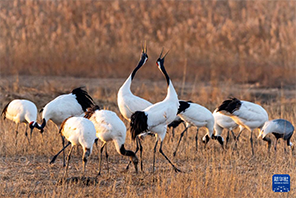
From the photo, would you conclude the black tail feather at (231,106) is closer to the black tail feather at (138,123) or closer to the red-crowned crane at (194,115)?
the red-crowned crane at (194,115)

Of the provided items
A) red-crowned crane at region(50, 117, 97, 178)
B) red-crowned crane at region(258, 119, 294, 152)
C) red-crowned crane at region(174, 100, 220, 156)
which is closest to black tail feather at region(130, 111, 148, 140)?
red-crowned crane at region(50, 117, 97, 178)

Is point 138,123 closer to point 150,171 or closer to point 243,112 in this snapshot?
point 150,171

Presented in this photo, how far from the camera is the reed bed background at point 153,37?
1905 centimetres

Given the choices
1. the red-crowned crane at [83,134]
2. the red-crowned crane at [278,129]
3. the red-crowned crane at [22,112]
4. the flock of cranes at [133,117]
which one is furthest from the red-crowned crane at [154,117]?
the red-crowned crane at [22,112]

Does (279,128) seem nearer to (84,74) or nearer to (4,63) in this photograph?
(84,74)

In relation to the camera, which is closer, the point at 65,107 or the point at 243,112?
the point at 65,107

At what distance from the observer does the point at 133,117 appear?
6.77 metres

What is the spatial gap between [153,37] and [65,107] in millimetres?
13988

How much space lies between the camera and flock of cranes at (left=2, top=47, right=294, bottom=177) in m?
6.71

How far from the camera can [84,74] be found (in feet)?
61.1

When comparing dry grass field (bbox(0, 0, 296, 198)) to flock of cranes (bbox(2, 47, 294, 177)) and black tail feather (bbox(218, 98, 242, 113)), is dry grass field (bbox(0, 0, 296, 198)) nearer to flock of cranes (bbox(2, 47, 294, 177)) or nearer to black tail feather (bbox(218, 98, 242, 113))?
flock of cranes (bbox(2, 47, 294, 177))

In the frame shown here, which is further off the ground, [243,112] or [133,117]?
[243,112]

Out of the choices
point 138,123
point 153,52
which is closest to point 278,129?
point 138,123

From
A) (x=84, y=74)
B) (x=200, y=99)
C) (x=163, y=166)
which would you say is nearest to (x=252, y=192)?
(x=163, y=166)
